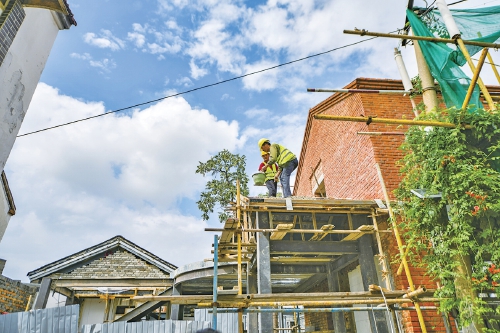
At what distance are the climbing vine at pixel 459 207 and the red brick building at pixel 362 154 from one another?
0.87 m

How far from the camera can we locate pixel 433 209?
5379 millimetres

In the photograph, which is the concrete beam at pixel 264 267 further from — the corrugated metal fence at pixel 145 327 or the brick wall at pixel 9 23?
the brick wall at pixel 9 23

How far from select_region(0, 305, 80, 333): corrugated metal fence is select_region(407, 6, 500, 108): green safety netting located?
9.57m

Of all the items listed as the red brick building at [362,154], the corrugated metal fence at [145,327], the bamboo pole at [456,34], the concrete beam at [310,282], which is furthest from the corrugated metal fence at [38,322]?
the bamboo pole at [456,34]

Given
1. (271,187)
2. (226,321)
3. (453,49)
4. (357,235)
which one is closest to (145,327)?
(226,321)

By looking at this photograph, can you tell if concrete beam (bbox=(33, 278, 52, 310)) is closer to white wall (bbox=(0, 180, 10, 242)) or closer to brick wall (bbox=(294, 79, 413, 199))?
white wall (bbox=(0, 180, 10, 242))

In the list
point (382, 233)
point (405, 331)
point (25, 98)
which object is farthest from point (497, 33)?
point (25, 98)

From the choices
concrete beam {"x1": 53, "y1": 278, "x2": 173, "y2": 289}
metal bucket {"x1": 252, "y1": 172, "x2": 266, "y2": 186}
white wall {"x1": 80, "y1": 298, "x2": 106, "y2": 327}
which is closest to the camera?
metal bucket {"x1": 252, "y1": 172, "x2": 266, "y2": 186}

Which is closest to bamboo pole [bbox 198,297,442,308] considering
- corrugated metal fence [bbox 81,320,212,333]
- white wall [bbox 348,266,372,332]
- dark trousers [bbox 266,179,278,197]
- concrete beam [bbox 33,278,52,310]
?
white wall [bbox 348,266,372,332]

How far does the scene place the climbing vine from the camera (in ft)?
16.1

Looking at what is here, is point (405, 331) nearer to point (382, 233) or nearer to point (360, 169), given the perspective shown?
point (382, 233)

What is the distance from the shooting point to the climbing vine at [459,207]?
491 cm

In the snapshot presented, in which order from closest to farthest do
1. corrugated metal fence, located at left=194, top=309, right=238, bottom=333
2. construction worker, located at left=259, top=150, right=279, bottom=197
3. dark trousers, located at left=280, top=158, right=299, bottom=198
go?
dark trousers, located at left=280, top=158, right=299, bottom=198, construction worker, located at left=259, top=150, right=279, bottom=197, corrugated metal fence, located at left=194, top=309, right=238, bottom=333

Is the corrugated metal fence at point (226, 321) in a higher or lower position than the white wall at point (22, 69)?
lower
